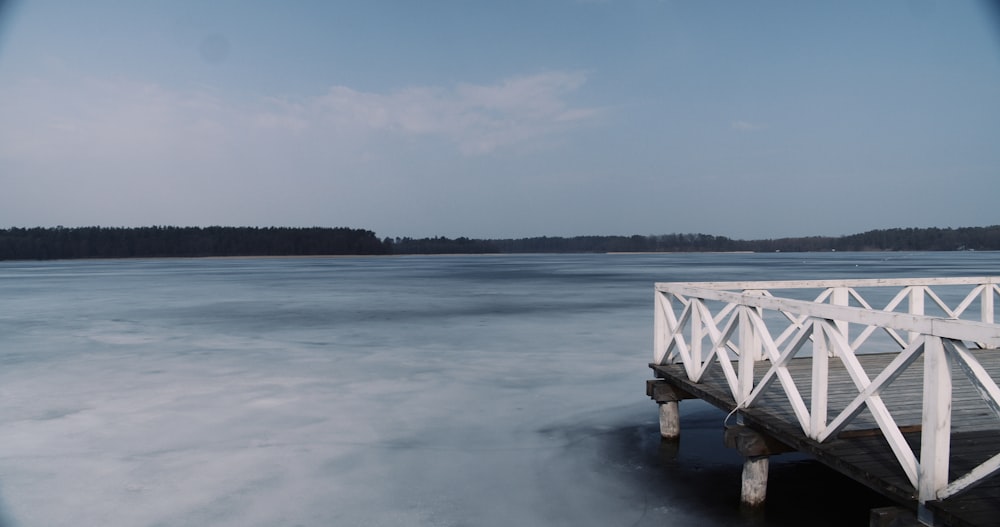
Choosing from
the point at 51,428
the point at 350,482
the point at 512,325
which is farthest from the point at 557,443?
the point at 512,325

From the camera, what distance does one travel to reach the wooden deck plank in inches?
159

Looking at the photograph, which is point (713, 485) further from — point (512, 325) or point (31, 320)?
point (31, 320)

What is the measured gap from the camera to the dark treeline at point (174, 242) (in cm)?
14300

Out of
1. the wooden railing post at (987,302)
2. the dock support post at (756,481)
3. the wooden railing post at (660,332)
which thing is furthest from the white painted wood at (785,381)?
the wooden railing post at (987,302)

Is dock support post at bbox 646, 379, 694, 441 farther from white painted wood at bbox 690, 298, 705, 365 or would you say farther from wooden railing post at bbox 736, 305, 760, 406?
wooden railing post at bbox 736, 305, 760, 406

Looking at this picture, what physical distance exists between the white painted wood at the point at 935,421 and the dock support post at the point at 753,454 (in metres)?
1.79

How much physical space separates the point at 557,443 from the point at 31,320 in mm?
21437

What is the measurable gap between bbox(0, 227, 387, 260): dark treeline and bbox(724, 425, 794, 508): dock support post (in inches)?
6412

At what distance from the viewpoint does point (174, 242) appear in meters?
152

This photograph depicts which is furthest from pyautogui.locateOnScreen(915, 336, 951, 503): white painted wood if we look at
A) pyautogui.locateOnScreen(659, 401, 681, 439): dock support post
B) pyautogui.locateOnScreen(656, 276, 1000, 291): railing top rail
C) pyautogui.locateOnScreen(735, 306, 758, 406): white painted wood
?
pyautogui.locateOnScreen(659, 401, 681, 439): dock support post

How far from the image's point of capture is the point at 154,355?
47.8ft

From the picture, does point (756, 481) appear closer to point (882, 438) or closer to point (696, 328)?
point (882, 438)

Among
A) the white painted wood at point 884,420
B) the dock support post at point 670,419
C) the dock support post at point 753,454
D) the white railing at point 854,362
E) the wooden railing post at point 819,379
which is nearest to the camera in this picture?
the white railing at point 854,362

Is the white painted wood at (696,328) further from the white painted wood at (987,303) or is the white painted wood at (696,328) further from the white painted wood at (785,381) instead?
the white painted wood at (987,303)
